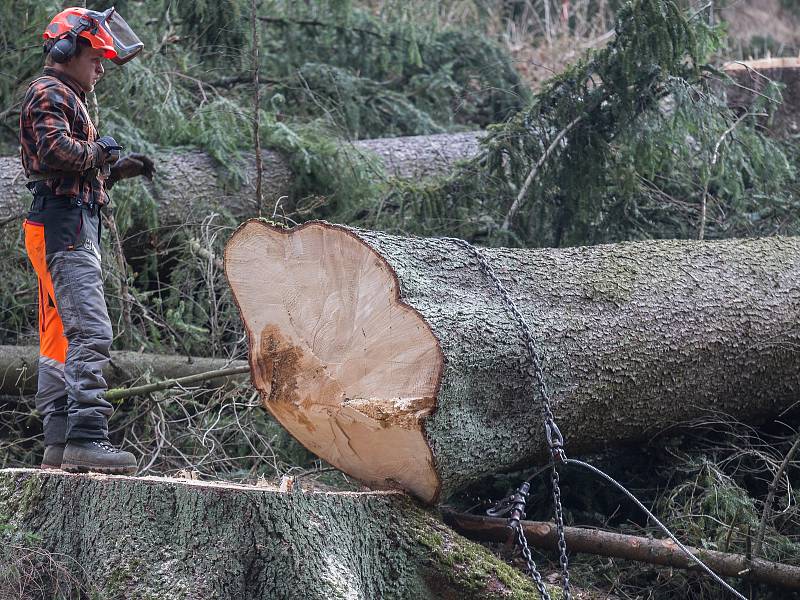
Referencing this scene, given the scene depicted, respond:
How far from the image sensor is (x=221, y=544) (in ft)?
9.34

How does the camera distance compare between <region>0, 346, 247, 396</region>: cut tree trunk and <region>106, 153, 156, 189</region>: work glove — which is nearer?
<region>106, 153, 156, 189</region>: work glove

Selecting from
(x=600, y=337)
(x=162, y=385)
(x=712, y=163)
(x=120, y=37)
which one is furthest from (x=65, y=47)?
(x=712, y=163)

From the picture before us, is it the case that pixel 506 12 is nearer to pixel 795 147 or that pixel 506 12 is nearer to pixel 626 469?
pixel 795 147

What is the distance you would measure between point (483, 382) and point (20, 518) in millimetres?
1646

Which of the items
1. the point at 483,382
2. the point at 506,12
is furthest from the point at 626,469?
the point at 506,12

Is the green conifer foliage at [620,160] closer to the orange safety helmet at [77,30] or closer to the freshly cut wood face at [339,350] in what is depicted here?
the freshly cut wood face at [339,350]

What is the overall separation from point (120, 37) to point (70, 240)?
0.90 m

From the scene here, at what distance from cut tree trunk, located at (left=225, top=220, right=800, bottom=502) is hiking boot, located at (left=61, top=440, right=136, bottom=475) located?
2.00 ft

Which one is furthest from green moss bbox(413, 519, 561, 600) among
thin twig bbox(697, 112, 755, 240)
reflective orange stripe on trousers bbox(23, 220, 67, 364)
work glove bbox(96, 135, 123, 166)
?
thin twig bbox(697, 112, 755, 240)

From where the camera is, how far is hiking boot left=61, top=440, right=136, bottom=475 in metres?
3.34

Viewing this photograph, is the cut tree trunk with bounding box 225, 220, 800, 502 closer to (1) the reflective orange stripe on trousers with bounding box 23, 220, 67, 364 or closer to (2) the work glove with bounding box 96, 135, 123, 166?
(2) the work glove with bounding box 96, 135, 123, 166

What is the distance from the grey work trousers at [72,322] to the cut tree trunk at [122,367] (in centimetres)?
126

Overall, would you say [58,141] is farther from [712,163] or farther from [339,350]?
[712,163]

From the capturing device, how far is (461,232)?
549cm
